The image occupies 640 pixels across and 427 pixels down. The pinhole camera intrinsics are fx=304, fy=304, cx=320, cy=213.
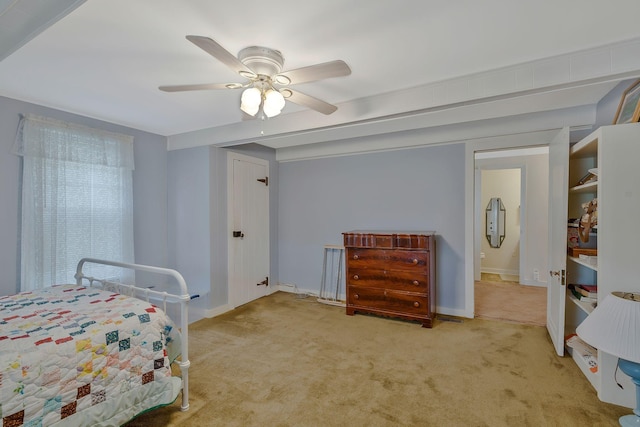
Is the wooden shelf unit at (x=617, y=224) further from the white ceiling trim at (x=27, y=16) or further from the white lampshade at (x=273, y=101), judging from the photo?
the white ceiling trim at (x=27, y=16)

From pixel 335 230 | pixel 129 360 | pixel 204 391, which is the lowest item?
pixel 204 391

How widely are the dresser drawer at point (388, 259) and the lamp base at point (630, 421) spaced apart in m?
1.72

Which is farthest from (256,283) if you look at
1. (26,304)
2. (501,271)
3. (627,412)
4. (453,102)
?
(501,271)

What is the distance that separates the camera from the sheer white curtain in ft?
8.75

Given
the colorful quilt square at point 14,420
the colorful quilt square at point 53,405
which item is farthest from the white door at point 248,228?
the colorful quilt square at point 14,420

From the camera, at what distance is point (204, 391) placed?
83.8 inches

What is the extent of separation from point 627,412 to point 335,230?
316 cm

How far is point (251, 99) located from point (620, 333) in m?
2.29

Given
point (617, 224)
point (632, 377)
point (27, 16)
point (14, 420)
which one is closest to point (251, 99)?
point (27, 16)

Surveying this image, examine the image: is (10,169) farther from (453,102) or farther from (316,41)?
(453,102)

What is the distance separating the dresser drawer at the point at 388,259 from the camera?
3.24 m

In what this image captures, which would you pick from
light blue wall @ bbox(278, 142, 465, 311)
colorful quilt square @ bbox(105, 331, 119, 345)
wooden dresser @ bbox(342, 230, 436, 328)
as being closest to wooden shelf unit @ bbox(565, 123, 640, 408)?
wooden dresser @ bbox(342, 230, 436, 328)

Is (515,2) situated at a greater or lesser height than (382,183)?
greater

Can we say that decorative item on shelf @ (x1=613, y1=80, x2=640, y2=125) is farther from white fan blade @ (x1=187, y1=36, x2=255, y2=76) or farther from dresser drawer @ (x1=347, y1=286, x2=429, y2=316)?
white fan blade @ (x1=187, y1=36, x2=255, y2=76)
